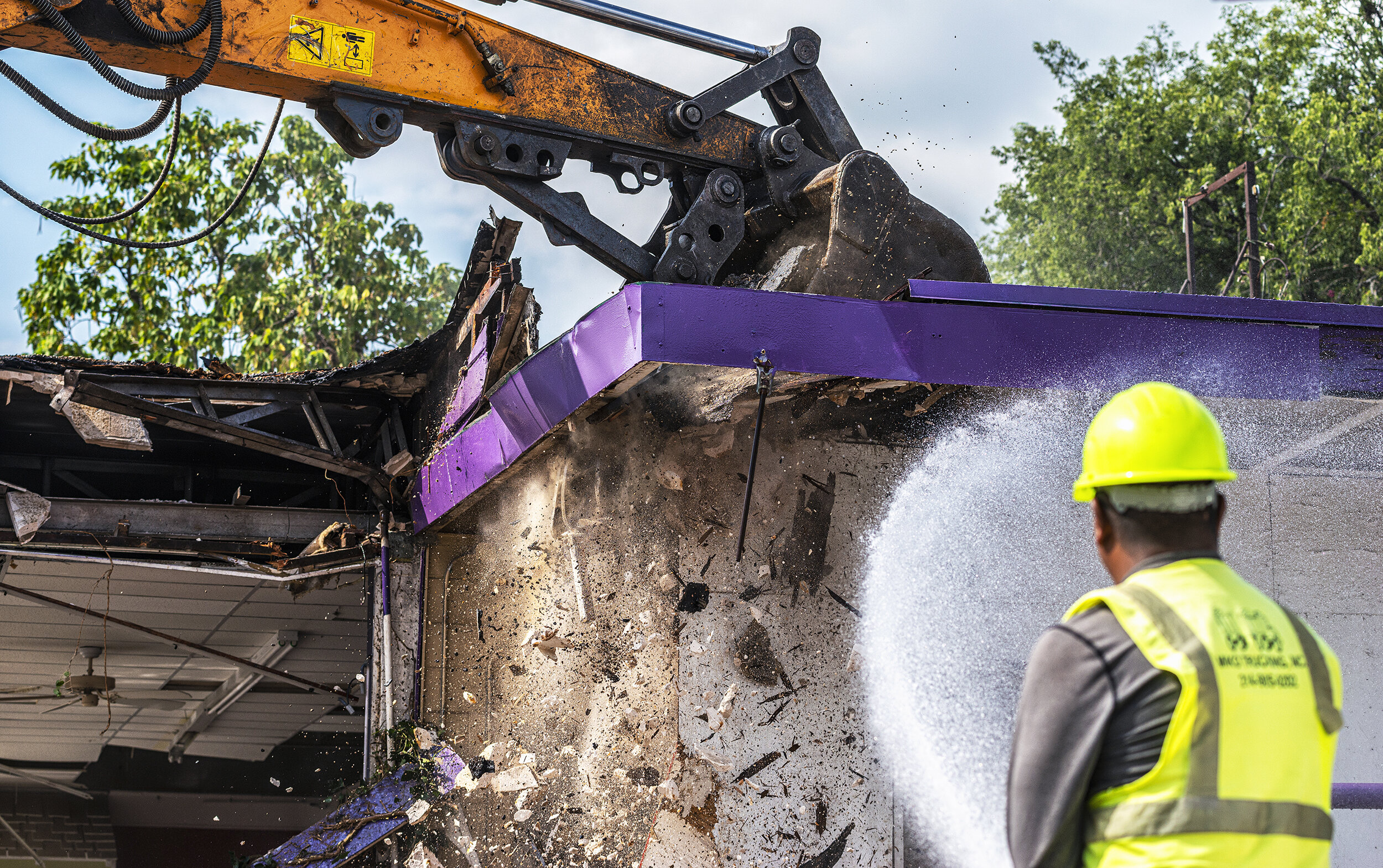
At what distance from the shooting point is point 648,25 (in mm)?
5844

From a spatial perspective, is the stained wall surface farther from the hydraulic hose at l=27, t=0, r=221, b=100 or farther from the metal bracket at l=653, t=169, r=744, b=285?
the hydraulic hose at l=27, t=0, r=221, b=100

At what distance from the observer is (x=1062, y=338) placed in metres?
4.41

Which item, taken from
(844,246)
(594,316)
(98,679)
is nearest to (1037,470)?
(844,246)

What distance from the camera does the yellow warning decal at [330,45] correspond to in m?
5.33

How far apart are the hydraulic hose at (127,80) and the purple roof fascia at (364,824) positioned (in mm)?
3634

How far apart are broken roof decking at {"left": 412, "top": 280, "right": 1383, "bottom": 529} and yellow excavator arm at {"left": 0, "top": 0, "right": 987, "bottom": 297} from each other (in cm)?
120

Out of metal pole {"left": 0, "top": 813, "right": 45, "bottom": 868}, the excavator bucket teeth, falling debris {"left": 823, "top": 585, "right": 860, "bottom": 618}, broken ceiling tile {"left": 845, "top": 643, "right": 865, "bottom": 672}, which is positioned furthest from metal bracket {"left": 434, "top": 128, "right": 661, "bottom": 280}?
metal pole {"left": 0, "top": 813, "right": 45, "bottom": 868}

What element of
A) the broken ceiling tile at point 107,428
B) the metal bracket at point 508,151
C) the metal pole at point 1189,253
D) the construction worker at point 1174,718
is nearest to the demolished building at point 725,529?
the broken ceiling tile at point 107,428

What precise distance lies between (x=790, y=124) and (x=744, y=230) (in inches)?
28.9

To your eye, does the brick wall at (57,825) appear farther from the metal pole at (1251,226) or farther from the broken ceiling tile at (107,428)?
the metal pole at (1251,226)

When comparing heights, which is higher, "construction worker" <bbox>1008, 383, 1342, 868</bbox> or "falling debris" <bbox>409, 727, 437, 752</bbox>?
"construction worker" <bbox>1008, 383, 1342, 868</bbox>

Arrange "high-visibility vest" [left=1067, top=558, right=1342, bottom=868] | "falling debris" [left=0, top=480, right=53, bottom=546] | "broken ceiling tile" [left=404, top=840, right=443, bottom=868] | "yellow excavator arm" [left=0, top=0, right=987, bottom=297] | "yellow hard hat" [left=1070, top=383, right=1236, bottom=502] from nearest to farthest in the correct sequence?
"high-visibility vest" [left=1067, top=558, right=1342, bottom=868]
"yellow hard hat" [left=1070, top=383, right=1236, bottom=502]
"yellow excavator arm" [left=0, top=0, right=987, bottom=297]
"broken ceiling tile" [left=404, top=840, right=443, bottom=868]
"falling debris" [left=0, top=480, right=53, bottom=546]

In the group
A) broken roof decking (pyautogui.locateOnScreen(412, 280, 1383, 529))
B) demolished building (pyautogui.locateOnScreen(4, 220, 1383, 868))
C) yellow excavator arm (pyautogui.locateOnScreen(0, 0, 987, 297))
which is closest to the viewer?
broken roof decking (pyautogui.locateOnScreen(412, 280, 1383, 529))

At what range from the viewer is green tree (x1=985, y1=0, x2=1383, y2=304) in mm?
22672
